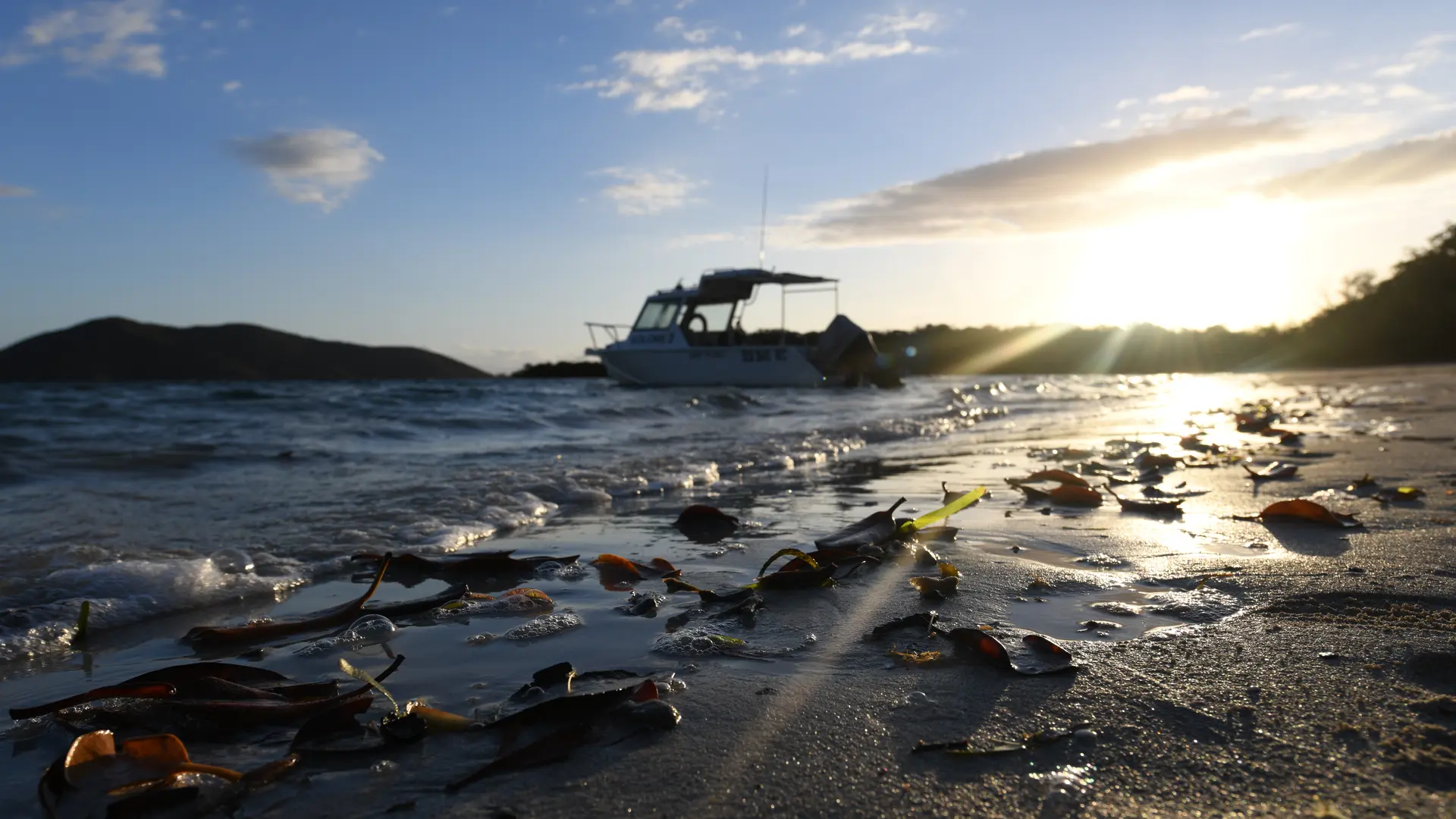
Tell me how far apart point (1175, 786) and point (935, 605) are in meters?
1.05

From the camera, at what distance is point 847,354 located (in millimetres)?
20031

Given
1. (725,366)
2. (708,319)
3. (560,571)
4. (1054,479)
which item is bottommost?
(560,571)

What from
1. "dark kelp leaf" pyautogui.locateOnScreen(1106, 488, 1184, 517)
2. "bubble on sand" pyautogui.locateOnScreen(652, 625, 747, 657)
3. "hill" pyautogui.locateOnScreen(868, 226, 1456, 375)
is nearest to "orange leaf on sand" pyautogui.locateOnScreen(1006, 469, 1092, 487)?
"dark kelp leaf" pyautogui.locateOnScreen(1106, 488, 1184, 517)

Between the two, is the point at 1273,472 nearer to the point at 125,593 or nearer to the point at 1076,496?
the point at 1076,496

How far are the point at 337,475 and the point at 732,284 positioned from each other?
1546 cm

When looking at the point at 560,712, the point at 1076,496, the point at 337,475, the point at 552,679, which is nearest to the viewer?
the point at 560,712

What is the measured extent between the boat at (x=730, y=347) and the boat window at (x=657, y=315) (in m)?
0.02

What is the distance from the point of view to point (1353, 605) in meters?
2.01

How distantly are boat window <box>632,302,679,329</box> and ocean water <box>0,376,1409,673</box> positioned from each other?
763cm

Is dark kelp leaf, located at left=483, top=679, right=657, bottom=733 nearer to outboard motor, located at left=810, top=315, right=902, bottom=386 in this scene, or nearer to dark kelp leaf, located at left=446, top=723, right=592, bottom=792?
dark kelp leaf, located at left=446, top=723, right=592, bottom=792

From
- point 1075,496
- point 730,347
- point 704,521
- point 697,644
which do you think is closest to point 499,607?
point 697,644

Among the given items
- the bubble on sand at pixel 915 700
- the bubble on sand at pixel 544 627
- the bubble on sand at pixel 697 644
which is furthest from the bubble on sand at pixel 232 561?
the bubble on sand at pixel 915 700

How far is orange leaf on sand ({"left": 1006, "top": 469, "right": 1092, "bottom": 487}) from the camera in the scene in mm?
4000

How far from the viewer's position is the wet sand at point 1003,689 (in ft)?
3.88
